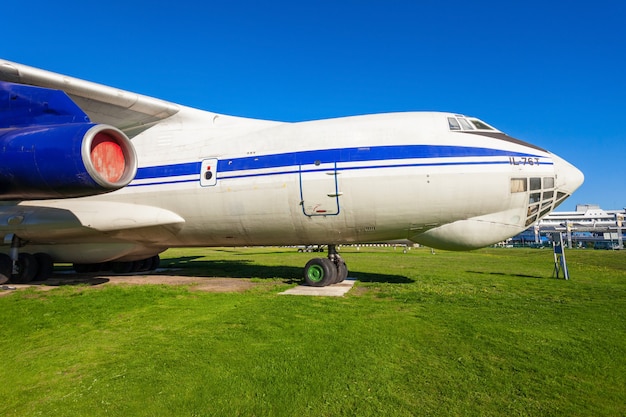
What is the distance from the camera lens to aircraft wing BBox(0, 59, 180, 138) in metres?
6.99

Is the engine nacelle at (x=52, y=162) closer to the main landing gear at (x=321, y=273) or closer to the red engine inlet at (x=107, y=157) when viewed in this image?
the red engine inlet at (x=107, y=157)

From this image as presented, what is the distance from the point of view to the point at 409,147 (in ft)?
24.7

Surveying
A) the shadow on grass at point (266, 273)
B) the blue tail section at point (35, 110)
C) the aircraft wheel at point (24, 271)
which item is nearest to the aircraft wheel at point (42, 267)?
the aircraft wheel at point (24, 271)

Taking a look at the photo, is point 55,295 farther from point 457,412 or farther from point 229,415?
point 457,412

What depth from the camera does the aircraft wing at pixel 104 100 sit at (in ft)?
22.9

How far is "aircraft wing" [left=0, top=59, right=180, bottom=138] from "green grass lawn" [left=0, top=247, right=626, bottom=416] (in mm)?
4502

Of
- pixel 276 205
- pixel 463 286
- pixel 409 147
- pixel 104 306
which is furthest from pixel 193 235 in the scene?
pixel 463 286

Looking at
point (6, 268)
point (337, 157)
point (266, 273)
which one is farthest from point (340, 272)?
point (6, 268)

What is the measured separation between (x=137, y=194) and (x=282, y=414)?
818 centimetres

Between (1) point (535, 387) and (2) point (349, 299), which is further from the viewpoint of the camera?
(2) point (349, 299)

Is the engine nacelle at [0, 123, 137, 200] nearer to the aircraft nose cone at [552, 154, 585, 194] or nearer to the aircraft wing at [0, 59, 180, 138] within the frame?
the aircraft wing at [0, 59, 180, 138]

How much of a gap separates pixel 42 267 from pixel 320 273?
7.88 metres

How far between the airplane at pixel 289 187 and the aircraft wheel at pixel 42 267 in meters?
0.03

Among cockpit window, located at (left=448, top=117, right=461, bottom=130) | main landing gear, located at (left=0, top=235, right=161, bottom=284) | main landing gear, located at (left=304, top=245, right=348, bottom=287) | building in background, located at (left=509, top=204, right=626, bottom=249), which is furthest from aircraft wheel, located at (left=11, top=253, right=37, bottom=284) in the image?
building in background, located at (left=509, top=204, right=626, bottom=249)
